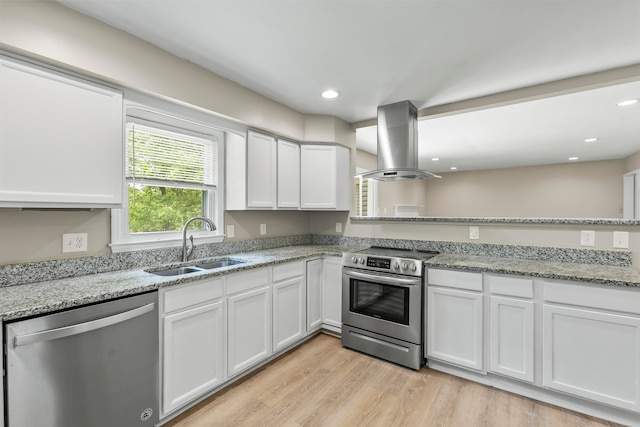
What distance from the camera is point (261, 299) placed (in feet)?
7.90

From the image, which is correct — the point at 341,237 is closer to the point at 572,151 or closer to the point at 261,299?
the point at 261,299

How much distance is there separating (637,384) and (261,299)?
7.99 feet

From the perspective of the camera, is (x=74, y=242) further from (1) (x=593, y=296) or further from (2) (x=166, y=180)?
(1) (x=593, y=296)

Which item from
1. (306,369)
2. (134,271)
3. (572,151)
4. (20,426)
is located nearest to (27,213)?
(134,271)

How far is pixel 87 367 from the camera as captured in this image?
1428mm

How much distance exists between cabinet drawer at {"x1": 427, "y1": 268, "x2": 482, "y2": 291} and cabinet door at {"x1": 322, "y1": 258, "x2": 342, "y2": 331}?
0.90 metres

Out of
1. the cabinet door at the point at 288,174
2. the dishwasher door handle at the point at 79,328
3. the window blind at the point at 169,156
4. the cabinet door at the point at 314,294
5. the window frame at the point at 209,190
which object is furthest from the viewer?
the cabinet door at the point at 288,174

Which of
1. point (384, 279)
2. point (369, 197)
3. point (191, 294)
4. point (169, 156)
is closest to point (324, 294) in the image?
point (384, 279)

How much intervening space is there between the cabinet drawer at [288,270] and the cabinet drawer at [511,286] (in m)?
1.54

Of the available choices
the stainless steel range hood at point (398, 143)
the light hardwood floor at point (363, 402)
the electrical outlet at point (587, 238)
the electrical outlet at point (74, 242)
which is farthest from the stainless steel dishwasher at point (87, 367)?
the electrical outlet at point (587, 238)

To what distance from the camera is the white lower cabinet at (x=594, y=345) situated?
5.92 ft

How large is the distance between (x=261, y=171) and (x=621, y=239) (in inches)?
116

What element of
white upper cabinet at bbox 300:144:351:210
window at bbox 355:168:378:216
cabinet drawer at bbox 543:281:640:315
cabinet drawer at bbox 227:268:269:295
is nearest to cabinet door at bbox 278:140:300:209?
white upper cabinet at bbox 300:144:351:210

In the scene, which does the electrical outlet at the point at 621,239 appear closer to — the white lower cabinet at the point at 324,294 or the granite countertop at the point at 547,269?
the granite countertop at the point at 547,269
